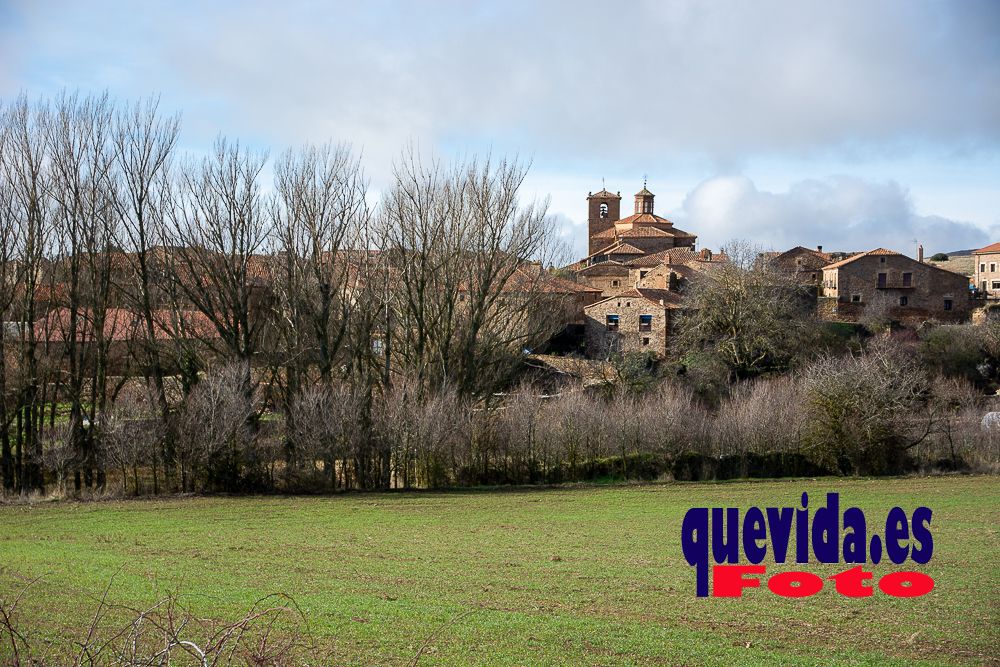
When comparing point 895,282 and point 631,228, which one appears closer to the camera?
point 895,282

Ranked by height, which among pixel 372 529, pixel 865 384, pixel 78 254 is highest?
pixel 78 254

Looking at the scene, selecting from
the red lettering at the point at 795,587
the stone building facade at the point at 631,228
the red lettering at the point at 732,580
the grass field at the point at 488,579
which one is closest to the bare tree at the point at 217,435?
the grass field at the point at 488,579

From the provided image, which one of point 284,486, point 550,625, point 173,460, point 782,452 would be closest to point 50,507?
point 173,460

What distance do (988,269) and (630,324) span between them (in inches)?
1531

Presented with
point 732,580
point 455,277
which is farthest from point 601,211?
point 732,580

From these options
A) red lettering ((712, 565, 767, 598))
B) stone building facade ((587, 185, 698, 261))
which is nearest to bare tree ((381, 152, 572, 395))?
red lettering ((712, 565, 767, 598))

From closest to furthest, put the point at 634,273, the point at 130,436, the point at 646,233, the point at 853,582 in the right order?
the point at 853,582
the point at 130,436
the point at 634,273
the point at 646,233

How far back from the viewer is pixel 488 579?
16656 millimetres

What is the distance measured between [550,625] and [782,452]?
25257mm

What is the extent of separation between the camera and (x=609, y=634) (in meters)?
12.5

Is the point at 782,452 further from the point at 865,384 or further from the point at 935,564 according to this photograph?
the point at 935,564

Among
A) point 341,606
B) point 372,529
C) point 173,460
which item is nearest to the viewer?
point 341,606

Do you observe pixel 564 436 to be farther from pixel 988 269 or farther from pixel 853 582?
pixel 988 269

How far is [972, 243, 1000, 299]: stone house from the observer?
243ft
